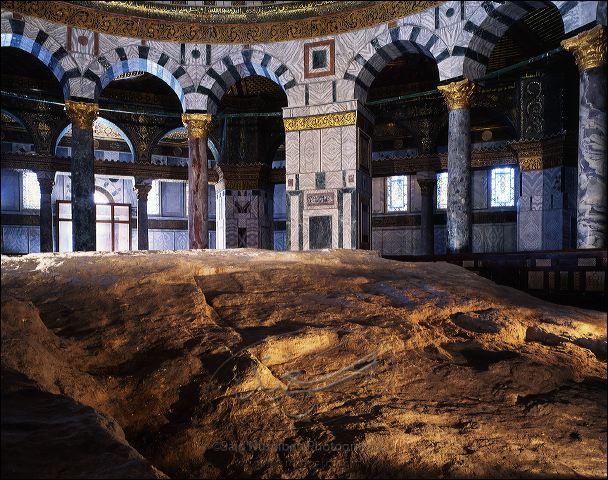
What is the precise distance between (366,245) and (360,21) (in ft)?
19.3

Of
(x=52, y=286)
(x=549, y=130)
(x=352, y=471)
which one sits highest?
(x=549, y=130)

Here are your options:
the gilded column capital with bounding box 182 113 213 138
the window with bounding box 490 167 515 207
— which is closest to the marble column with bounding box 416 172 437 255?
the window with bounding box 490 167 515 207

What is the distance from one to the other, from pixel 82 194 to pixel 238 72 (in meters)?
5.54

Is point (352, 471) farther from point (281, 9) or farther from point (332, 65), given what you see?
point (281, 9)

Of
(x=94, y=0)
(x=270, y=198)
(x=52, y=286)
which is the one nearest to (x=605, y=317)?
(x=52, y=286)

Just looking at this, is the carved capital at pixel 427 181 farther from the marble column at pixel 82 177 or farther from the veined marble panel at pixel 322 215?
the marble column at pixel 82 177

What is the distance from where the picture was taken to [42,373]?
379 cm

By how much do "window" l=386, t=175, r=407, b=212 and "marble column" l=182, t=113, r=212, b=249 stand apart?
9275mm

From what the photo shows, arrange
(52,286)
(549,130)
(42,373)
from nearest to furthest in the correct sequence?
(42,373), (52,286), (549,130)

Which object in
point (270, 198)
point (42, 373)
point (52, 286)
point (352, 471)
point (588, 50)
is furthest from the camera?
point (270, 198)

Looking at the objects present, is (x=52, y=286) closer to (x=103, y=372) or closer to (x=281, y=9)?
(x=103, y=372)

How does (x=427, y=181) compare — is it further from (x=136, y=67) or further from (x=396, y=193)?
(x=136, y=67)

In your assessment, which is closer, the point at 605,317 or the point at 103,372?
the point at 103,372

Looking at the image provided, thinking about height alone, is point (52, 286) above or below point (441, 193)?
below
